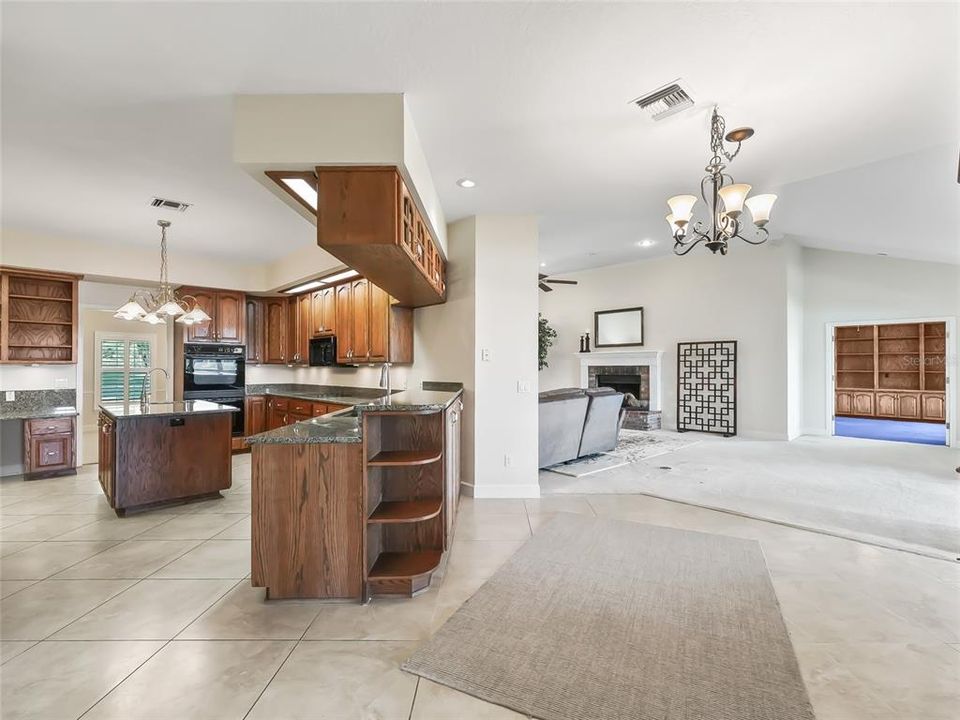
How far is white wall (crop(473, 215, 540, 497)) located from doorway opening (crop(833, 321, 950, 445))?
688 centimetres

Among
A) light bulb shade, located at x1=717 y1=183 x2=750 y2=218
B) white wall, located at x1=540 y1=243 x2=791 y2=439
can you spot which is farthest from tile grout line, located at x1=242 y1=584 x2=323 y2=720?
white wall, located at x1=540 y1=243 x2=791 y2=439

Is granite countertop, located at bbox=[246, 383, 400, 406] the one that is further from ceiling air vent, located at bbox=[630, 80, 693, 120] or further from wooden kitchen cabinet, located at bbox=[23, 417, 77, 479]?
ceiling air vent, located at bbox=[630, 80, 693, 120]

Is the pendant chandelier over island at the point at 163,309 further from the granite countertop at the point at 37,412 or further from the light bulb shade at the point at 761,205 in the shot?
the light bulb shade at the point at 761,205

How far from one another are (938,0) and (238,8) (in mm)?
2788

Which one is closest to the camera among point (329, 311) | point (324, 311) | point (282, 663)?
point (282, 663)

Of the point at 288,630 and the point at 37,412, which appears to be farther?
the point at 37,412

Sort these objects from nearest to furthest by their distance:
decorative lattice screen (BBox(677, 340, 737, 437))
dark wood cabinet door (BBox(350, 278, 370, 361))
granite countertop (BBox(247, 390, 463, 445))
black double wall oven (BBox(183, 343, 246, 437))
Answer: granite countertop (BBox(247, 390, 463, 445)) → dark wood cabinet door (BBox(350, 278, 370, 361)) → black double wall oven (BBox(183, 343, 246, 437)) → decorative lattice screen (BBox(677, 340, 737, 437))

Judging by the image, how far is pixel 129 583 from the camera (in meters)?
2.56

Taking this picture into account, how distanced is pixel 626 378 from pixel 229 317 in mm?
6971

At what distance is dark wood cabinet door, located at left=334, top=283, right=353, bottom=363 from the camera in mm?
5562

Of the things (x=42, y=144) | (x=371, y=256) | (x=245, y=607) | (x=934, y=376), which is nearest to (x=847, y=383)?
(x=934, y=376)

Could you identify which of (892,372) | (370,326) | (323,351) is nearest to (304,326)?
(323,351)

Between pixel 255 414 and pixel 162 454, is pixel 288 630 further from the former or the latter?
pixel 255 414

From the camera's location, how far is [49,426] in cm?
500
